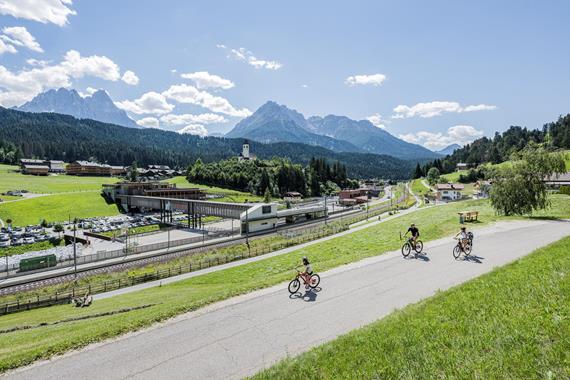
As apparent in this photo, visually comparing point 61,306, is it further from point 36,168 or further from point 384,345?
point 36,168

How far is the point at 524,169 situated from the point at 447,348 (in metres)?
35.8

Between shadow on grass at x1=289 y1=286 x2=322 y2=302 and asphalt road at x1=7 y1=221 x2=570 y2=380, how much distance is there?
1.9 inches

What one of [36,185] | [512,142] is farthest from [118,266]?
[512,142]

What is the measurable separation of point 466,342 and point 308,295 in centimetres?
810

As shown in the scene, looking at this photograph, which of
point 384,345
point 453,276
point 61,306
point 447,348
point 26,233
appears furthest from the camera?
point 26,233

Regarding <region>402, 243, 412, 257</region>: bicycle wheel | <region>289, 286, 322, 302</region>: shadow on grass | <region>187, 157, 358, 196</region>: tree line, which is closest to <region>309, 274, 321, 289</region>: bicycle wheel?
<region>289, 286, 322, 302</region>: shadow on grass

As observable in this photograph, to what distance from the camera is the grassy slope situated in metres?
11.9

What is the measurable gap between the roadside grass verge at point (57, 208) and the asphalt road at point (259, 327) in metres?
76.0

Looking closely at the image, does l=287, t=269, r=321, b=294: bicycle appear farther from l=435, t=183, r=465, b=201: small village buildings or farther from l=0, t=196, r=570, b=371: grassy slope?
l=435, t=183, r=465, b=201: small village buildings

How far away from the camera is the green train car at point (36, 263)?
40.7 m

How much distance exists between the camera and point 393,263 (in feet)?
65.3

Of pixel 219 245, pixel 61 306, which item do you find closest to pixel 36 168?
pixel 219 245

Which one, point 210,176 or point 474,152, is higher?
point 474,152

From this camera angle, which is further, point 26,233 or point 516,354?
point 26,233
